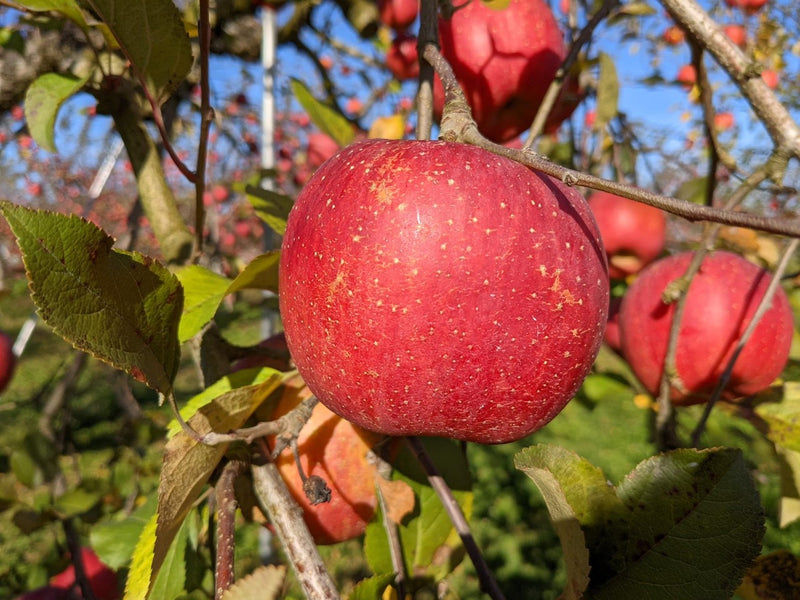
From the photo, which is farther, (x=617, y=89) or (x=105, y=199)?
(x=105, y=199)

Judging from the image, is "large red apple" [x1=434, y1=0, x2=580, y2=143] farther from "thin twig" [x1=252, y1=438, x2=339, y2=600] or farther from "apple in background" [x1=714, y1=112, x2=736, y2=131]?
"apple in background" [x1=714, y1=112, x2=736, y2=131]

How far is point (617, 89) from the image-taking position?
90cm

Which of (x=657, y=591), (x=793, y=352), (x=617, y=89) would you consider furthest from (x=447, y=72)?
(x=793, y=352)

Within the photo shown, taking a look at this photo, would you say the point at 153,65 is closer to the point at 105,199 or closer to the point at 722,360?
the point at 722,360

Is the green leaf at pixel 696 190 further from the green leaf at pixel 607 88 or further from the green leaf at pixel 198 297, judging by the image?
the green leaf at pixel 198 297

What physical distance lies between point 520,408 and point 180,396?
3.49 meters

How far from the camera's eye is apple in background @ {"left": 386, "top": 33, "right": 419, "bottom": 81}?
4.26 ft

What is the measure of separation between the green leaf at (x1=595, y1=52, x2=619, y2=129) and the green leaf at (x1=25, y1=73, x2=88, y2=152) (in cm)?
76

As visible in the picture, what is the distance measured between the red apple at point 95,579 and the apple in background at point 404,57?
1.37 metres

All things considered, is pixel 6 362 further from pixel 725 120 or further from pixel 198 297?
pixel 725 120

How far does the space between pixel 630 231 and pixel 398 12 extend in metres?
0.83

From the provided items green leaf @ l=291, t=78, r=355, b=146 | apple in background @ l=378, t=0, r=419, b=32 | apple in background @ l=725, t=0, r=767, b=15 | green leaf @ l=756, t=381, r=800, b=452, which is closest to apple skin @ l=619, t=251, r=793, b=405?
green leaf @ l=756, t=381, r=800, b=452

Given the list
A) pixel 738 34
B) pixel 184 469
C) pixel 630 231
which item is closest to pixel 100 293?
pixel 184 469

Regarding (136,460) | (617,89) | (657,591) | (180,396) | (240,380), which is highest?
(617,89)
